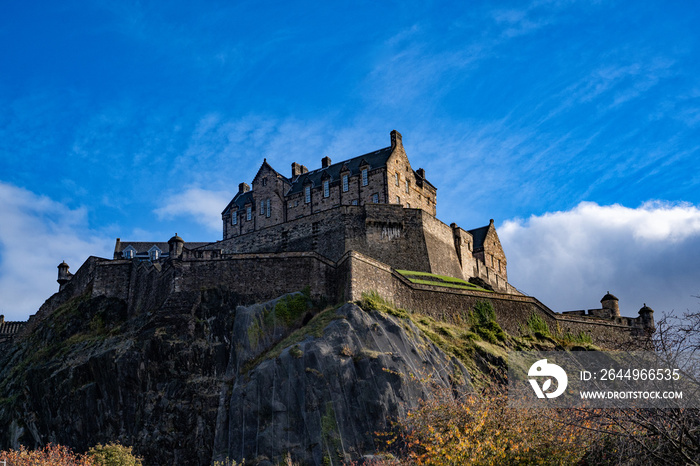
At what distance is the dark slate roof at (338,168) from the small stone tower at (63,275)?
23477 millimetres

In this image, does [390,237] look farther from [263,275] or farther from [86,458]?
[86,458]

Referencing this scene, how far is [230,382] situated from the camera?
40.5 metres

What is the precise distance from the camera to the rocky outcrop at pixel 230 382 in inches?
1400

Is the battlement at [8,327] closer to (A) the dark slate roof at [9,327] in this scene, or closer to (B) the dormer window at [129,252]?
(A) the dark slate roof at [9,327]

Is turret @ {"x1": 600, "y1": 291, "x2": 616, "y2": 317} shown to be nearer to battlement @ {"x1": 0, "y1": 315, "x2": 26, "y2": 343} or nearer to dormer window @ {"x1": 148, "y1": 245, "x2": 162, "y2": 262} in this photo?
dormer window @ {"x1": 148, "y1": 245, "x2": 162, "y2": 262}

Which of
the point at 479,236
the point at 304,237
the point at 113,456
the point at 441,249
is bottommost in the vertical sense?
the point at 113,456

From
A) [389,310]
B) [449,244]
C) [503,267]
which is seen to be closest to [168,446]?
[389,310]

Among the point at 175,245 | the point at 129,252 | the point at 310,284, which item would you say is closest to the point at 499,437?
the point at 310,284

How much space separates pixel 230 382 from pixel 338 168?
29.6 m

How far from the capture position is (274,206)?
217ft

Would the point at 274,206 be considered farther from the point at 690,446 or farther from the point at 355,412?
the point at 690,446

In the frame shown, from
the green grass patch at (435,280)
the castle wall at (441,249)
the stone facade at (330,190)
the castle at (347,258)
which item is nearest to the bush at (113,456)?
the castle at (347,258)

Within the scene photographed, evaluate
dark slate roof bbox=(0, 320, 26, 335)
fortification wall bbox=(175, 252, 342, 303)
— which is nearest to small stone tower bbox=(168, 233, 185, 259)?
fortification wall bbox=(175, 252, 342, 303)
